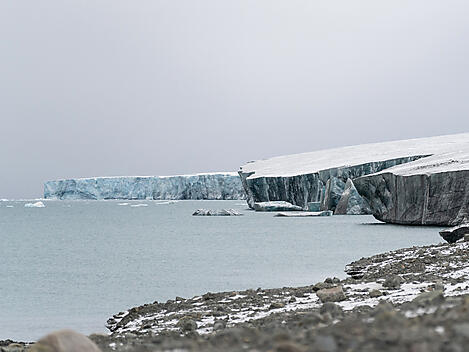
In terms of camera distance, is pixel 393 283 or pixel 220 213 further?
pixel 220 213

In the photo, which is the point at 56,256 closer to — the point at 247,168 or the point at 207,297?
the point at 207,297

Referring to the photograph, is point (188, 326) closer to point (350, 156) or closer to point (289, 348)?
point (289, 348)

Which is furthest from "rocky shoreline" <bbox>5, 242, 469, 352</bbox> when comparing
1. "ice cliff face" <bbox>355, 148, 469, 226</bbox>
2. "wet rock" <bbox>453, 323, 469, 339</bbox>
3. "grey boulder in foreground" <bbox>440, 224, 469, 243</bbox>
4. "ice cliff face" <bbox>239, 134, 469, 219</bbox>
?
"ice cliff face" <bbox>239, 134, 469, 219</bbox>

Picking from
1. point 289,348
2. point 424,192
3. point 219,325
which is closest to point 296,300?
point 219,325

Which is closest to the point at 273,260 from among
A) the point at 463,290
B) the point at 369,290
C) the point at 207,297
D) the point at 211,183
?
the point at 207,297

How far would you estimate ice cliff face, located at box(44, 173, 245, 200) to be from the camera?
5688 cm

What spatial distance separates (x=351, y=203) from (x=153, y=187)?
33.0m

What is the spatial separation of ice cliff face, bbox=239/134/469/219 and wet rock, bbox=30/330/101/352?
806 inches

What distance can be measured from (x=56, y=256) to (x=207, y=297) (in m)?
11.1

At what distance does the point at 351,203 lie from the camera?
99.9 feet

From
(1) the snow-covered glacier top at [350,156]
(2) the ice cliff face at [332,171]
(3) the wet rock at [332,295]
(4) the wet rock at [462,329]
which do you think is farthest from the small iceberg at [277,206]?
(4) the wet rock at [462,329]

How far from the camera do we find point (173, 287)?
10.8 meters

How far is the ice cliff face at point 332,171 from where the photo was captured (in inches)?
1228

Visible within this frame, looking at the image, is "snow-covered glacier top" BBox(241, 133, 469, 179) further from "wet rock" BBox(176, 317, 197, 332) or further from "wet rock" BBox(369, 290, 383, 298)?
"wet rock" BBox(176, 317, 197, 332)
